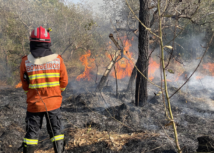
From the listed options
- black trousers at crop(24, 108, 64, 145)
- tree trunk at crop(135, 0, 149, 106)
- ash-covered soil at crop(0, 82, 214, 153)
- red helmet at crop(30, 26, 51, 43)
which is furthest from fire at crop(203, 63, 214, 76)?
red helmet at crop(30, 26, 51, 43)

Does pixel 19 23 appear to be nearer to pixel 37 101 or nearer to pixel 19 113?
pixel 19 113

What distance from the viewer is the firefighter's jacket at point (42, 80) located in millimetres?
2457

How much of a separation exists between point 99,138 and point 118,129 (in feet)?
2.02

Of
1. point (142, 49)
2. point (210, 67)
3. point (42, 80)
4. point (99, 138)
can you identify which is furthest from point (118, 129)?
point (210, 67)

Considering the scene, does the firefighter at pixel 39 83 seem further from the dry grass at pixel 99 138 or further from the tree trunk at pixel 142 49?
the tree trunk at pixel 142 49

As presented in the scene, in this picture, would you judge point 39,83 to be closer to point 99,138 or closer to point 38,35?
point 38,35

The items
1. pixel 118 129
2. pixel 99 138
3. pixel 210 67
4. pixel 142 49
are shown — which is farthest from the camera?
pixel 210 67

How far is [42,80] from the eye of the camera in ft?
8.11

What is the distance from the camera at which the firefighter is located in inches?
96.8

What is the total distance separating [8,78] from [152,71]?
1180 centimetres

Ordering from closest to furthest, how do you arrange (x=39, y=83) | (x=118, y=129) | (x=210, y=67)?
(x=39, y=83)
(x=118, y=129)
(x=210, y=67)

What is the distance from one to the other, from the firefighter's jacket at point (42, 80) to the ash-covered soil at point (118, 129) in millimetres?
832

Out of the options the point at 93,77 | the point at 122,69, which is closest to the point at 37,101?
the point at 93,77

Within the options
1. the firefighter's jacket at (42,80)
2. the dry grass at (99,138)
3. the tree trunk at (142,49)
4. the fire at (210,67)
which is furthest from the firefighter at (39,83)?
the fire at (210,67)
